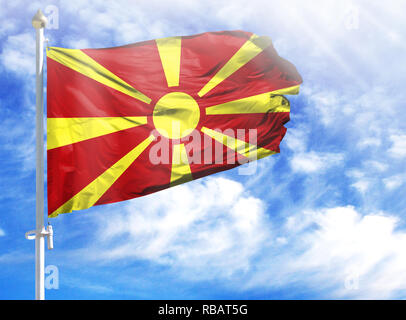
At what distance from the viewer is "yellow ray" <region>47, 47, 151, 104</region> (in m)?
8.10

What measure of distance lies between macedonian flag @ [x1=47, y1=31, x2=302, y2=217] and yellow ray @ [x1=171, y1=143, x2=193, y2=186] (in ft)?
0.06

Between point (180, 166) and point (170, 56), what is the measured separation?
2.17m

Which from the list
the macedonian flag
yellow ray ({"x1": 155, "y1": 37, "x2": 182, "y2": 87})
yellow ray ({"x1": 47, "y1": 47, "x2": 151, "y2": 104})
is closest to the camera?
the macedonian flag

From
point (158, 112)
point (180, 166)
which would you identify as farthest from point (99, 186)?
point (158, 112)

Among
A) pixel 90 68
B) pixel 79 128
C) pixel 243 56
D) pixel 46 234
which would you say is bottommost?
pixel 46 234

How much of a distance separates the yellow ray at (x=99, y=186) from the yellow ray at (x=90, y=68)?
1.03m

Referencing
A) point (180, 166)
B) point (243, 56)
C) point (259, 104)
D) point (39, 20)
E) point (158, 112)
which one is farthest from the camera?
point (243, 56)

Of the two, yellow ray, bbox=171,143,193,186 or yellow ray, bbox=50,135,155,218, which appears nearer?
yellow ray, bbox=50,135,155,218

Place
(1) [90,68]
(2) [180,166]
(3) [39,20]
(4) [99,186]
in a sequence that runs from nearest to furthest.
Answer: (3) [39,20] → (4) [99,186] → (1) [90,68] → (2) [180,166]

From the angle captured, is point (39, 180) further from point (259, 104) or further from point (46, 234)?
point (259, 104)

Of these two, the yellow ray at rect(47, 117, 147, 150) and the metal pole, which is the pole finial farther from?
the yellow ray at rect(47, 117, 147, 150)

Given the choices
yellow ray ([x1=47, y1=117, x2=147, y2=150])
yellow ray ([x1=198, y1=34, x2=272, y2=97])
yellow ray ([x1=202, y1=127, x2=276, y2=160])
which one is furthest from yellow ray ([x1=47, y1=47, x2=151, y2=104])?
yellow ray ([x1=198, y1=34, x2=272, y2=97])

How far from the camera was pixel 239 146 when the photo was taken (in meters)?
8.97

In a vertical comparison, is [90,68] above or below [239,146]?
above
